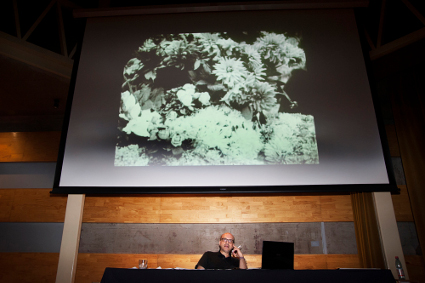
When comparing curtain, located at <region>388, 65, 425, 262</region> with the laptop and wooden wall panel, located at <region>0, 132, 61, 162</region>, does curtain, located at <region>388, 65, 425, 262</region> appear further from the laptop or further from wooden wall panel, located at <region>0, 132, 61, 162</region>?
wooden wall panel, located at <region>0, 132, 61, 162</region>

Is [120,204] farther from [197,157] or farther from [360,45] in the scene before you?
[360,45]

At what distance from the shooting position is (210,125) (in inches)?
113

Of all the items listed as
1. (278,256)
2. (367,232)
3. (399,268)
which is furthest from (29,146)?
(399,268)

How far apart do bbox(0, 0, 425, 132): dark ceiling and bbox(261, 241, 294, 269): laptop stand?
107 inches

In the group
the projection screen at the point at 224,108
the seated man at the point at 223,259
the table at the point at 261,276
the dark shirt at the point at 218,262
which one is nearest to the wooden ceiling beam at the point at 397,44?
the projection screen at the point at 224,108

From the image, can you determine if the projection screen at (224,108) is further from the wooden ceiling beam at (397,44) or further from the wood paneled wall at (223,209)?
the wood paneled wall at (223,209)

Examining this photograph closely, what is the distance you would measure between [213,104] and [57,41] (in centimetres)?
237

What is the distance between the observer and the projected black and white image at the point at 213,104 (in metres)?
2.79

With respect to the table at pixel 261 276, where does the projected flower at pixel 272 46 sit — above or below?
above

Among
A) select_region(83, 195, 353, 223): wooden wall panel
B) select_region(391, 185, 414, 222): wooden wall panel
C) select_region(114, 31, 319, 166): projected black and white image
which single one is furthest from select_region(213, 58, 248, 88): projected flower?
select_region(391, 185, 414, 222): wooden wall panel

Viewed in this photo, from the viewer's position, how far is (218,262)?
2857mm

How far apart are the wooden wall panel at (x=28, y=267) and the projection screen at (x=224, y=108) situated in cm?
171

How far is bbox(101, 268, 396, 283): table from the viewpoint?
5.61 feet

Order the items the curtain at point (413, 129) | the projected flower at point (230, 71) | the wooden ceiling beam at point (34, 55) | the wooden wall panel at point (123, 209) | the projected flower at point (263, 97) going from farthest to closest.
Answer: the wooden wall panel at point (123, 209) → the curtain at point (413, 129) → the wooden ceiling beam at point (34, 55) → the projected flower at point (230, 71) → the projected flower at point (263, 97)
